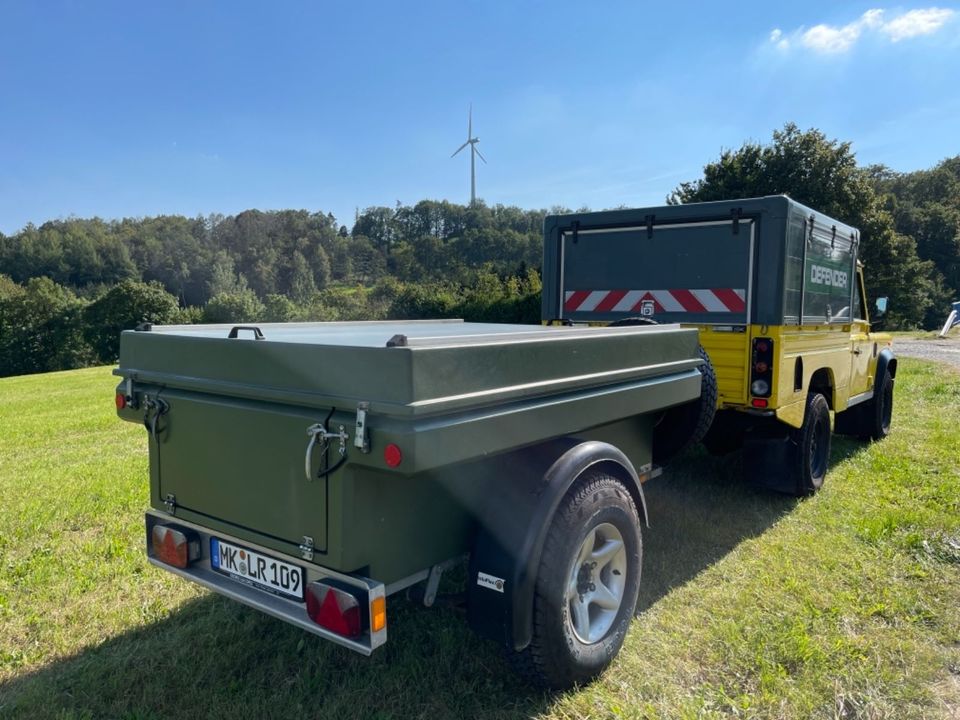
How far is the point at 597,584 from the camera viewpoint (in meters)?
2.74

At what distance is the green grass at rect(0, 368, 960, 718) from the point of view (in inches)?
101

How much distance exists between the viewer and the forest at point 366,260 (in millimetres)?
28531

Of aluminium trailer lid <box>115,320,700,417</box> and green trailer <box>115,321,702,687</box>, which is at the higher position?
aluminium trailer lid <box>115,320,700,417</box>

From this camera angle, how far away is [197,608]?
3357mm

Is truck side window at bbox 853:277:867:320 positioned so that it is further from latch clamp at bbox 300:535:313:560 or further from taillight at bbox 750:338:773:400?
latch clamp at bbox 300:535:313:560

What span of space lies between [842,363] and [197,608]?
5525 millimetres

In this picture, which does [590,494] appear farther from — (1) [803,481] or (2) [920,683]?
(1) [803,481]

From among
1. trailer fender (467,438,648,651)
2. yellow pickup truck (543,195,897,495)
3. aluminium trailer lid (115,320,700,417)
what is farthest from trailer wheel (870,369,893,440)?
trailer fender (467,438,648,651)

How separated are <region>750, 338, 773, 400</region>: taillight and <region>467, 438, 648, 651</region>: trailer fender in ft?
7.46

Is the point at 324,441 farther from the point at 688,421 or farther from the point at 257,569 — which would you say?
Answer: the point at 688,421

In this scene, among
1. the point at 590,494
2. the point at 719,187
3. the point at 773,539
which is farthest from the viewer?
the point at 719,187

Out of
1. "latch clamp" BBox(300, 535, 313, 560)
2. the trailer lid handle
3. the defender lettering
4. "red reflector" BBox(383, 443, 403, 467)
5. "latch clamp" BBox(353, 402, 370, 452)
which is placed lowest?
"latch clamp" BBox(300, 535, 313, 560)

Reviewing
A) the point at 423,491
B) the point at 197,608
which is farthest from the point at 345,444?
the point at 197,608

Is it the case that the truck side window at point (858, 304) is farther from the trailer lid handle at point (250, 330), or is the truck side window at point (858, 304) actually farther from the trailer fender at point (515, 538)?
the trailer lid handle at point (250, 330)
